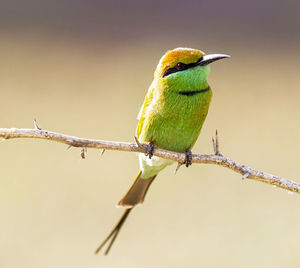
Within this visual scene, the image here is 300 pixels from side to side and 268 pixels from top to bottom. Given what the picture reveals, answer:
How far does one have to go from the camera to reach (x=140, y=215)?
12.5 feet

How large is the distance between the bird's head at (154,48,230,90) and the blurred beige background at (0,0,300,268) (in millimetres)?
1419

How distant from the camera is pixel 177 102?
7.68 feet

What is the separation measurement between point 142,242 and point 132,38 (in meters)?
2.67

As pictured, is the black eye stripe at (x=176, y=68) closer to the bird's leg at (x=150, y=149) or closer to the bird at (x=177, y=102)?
the bird at (x=177, y=102)

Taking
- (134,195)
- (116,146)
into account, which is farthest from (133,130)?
(116,146)

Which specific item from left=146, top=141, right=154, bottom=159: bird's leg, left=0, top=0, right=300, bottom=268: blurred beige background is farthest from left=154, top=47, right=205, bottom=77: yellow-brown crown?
left=0, top=0, right=300, bottom=268: blurred beige background

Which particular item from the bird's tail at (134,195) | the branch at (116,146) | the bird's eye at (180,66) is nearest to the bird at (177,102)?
the bird's eye at (180,66)

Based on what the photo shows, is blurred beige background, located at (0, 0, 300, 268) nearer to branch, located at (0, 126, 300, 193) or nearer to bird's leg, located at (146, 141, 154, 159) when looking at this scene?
bird's leg, located at (146, 141, 154, 159)

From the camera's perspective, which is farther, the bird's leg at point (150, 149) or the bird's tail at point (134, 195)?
the bird's tail at point (134, 195)

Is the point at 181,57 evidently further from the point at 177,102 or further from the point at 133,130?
the point at 133,130

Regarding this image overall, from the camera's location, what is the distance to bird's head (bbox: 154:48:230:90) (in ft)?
7.54

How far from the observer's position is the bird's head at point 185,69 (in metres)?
2.30

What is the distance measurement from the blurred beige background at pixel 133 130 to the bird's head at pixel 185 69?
1419mm

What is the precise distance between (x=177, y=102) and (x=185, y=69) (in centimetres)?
13
